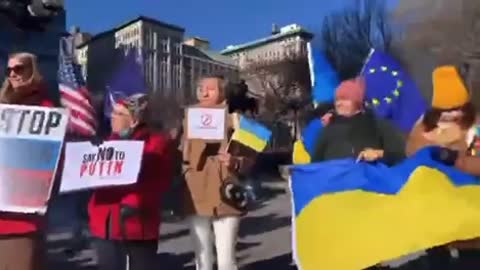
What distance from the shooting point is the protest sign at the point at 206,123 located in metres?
5.71

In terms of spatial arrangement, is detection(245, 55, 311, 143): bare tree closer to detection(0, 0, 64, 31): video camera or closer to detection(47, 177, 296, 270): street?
detection(0, 0, 64, 31): video camera

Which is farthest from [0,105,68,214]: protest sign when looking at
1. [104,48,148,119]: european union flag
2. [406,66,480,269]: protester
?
[406,66,480,269]: protester

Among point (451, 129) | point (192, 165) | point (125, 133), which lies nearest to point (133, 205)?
point (125, 133)

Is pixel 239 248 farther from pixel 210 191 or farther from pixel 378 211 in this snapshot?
pixel 378 211

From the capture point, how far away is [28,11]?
16062 mm

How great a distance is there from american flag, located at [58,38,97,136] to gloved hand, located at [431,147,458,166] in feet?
8.03

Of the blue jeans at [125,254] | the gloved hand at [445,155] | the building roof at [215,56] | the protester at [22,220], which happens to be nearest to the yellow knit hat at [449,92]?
the gloved hand at [445,155]

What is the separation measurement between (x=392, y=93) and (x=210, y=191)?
1779 millimetres

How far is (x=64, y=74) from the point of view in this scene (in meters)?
9.30

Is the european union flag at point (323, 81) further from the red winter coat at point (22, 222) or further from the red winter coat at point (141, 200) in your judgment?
the red winter coat at point (22, 222)

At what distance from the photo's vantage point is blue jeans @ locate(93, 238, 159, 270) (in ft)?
17.2

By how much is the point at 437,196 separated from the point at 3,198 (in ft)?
8.57

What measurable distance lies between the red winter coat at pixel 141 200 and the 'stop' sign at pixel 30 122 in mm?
782

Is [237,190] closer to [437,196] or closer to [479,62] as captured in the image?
[437,196]
